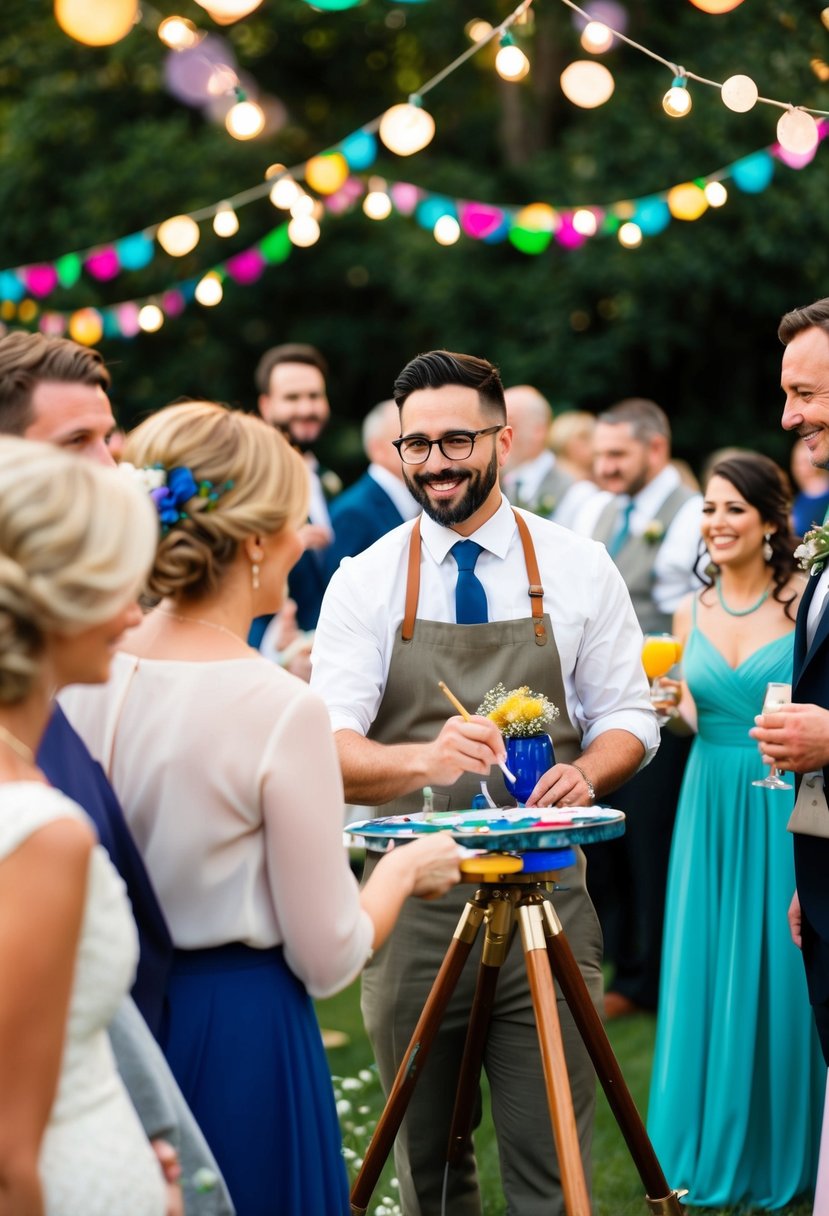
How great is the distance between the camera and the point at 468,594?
3520 mm

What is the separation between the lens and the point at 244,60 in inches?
646

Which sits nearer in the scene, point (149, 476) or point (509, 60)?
point (149, 476)

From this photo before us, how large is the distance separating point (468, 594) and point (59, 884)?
1.93m

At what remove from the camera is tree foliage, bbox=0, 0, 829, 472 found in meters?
13.3

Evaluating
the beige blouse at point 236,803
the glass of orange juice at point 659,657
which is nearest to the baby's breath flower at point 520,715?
the beige blouse at point 236,803

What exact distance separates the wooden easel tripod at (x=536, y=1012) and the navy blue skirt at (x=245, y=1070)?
1.85ft

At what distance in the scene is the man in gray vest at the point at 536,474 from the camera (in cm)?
812

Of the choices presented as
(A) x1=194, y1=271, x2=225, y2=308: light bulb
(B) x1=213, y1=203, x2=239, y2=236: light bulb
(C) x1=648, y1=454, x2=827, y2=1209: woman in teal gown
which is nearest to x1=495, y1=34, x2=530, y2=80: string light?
(C) x1=648, y1=454, x2=827, y2=1209: woman in teal gown

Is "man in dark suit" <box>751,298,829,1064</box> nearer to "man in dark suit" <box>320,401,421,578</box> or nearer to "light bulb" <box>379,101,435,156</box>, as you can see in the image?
"light bulb" <box>379,101,435,156</box>

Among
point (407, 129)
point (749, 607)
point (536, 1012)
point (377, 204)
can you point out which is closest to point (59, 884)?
point (536, 1012)

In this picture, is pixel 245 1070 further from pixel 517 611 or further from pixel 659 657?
pixel 659 657

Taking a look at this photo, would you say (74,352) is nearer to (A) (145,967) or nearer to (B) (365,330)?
(A) (145,967)

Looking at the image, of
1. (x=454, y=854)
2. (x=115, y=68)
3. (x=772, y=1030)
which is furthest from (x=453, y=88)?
(x=454, y=854)

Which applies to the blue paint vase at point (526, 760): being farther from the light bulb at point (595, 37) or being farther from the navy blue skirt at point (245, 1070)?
the light bulb at point (595, 37)
